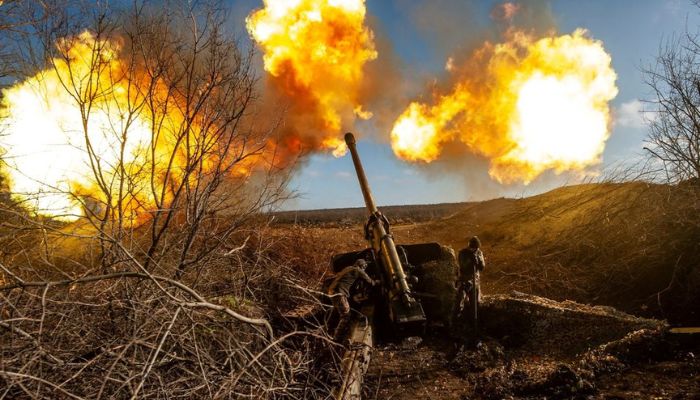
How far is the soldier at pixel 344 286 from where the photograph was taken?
6.39 m

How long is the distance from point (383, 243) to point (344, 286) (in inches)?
39.2

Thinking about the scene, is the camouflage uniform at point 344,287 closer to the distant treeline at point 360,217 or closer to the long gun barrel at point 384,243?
the long gun barrel at point 384,243

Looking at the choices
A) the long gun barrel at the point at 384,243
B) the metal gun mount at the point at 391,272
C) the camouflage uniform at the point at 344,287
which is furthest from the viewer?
the long gun barrel at the point at 384,243

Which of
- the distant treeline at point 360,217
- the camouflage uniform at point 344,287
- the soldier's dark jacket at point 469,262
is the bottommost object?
the camouflage uniform at point 344,287

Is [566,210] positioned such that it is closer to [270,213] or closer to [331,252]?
[331,252]

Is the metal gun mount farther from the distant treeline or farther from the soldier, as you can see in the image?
the distant treeline

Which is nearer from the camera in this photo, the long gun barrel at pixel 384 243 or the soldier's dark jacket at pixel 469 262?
the long gun barrel at pixel 384 243

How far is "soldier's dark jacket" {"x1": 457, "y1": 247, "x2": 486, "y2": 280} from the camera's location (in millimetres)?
7410

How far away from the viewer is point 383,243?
24.1ft

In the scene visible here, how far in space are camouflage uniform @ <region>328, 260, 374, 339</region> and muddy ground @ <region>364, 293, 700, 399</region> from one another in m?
0.76

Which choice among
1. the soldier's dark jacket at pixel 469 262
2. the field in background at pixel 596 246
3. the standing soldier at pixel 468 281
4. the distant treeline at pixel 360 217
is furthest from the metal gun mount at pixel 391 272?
the distant treeline at pixel 360 217

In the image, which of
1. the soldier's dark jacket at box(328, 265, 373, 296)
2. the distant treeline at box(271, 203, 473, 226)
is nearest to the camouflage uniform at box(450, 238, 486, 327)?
the soldier's dark jacket at box(328, 265, 373, 296)

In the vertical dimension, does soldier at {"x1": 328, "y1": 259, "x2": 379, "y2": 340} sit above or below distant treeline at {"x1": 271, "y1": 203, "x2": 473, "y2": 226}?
below

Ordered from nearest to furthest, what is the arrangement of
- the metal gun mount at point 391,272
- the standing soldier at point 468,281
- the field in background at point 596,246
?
the metal gun mount at point 391,272
the standing soldier at point 468,281
the field in background at point 596,246
